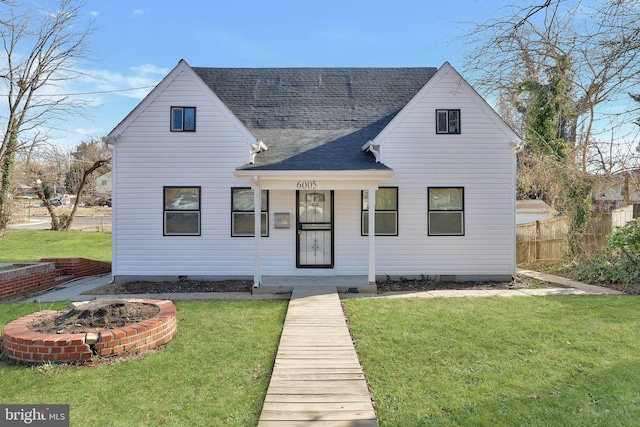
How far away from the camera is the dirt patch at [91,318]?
16.1 feet

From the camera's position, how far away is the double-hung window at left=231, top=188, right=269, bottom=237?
33.4 ft

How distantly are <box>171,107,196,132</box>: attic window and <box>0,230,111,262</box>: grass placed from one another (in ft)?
24.2

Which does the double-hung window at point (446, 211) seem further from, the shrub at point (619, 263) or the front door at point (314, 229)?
the shrub at point (619, 263)

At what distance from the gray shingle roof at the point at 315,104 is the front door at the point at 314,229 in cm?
117

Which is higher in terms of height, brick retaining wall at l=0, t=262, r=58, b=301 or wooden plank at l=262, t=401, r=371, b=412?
brick retaining wall at l=0, t=262, r=58, b=301

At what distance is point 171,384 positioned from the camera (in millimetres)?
4020

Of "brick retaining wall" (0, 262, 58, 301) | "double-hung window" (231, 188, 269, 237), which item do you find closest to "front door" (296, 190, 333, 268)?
"double-hung window" (231, 188, 269, 237)

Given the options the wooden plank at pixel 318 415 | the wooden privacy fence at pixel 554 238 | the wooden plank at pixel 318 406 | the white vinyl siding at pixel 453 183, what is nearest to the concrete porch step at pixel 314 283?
the white vinyl siding at pixel 453 183

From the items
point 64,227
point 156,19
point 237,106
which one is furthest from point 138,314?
point 64,227

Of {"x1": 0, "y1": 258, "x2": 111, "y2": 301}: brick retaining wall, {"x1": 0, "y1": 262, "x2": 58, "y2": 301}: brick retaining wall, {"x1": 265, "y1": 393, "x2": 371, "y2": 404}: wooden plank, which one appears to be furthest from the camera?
{"x1": 0, "y1": 258, "x2": 111, "y2": 301}: brick retaining wall

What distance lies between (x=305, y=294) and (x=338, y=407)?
4754 millimetres

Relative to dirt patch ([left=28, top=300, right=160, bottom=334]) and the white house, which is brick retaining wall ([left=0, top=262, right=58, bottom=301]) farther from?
dirt patch ([left=28, top=300, right=160, bottom=334])

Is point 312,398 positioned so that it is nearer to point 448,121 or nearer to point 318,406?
point 318,406

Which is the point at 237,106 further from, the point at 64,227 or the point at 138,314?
the point at 64,227
